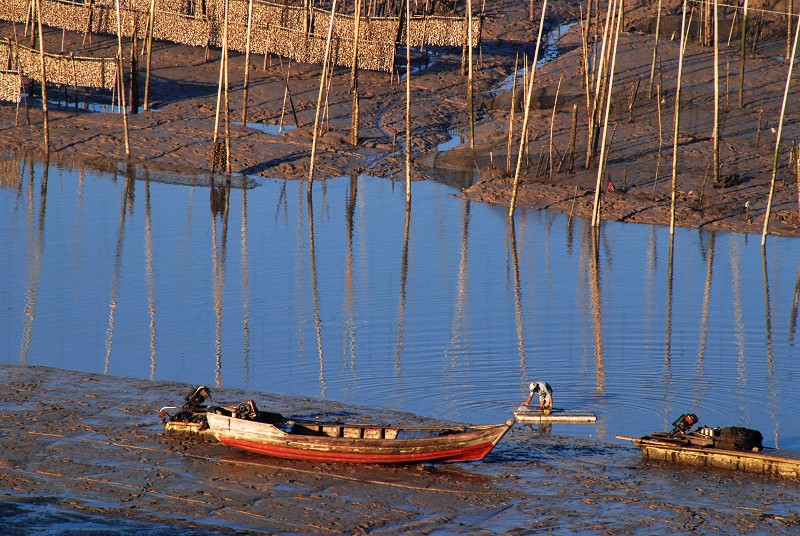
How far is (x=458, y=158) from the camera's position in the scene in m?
30.1

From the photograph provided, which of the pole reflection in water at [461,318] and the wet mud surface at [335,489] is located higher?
the pole reflection in water at [461,318]

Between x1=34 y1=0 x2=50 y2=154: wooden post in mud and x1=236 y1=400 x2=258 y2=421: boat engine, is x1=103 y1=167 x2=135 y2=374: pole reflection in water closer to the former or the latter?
x1=34 y1=0 x2=50 y2=154: wooden post in mud

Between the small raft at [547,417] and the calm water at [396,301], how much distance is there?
14cm

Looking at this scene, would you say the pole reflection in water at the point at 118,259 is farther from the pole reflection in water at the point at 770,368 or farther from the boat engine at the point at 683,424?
the pole reflection in water at the point at 770,368

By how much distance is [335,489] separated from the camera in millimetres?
11445

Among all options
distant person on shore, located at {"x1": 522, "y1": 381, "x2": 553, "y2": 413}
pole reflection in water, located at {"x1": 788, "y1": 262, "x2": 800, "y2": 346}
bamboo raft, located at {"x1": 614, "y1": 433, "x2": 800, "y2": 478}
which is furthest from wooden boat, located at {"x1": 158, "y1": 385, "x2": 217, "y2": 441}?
pole reflection in water, located at {"x1": 788, "y1": 262, "x2": 800, "y2": 346}

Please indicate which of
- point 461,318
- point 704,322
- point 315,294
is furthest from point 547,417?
point 315,294

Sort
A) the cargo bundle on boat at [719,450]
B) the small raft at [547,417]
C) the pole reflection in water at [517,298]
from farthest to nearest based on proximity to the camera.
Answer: the pole reflection in water at [517,298] → the small raft at [547,417] → the cargo bundle on boat at [719,450]

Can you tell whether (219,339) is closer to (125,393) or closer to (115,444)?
(125,393)

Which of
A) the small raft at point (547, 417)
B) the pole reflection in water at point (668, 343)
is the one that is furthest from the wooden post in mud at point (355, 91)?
the small raft at point (547, 417)

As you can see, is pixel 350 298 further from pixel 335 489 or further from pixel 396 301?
pixel 335 489

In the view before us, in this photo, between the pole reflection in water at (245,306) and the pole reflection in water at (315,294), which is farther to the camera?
the pole reflection in water at (245,306)

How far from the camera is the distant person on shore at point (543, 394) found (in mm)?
13742

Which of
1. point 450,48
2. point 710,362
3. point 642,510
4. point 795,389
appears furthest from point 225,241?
point 450,48
